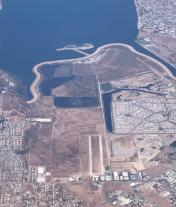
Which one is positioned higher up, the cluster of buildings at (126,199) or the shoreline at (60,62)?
the shoreline at (60,62)

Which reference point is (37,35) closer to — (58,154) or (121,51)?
(121,51)

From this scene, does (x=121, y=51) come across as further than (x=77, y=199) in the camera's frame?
Yes

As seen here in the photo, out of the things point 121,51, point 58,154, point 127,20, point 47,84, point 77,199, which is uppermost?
point 127,20

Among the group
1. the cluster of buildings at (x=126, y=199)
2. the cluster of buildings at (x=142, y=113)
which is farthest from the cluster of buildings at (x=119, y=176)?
the cluster of buildings at (x=142, y=113)

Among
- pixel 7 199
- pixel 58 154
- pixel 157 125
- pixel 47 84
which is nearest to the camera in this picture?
pixel 7 199

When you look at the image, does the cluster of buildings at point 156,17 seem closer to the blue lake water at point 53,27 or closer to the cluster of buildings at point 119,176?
the blue lake water at point 53,27

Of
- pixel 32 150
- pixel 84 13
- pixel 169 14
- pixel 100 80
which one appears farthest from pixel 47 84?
pixel 169 14

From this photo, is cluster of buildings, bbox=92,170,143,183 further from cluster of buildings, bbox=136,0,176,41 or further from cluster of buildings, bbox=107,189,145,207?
cluster of buildings, bbox=136,0,176,41
